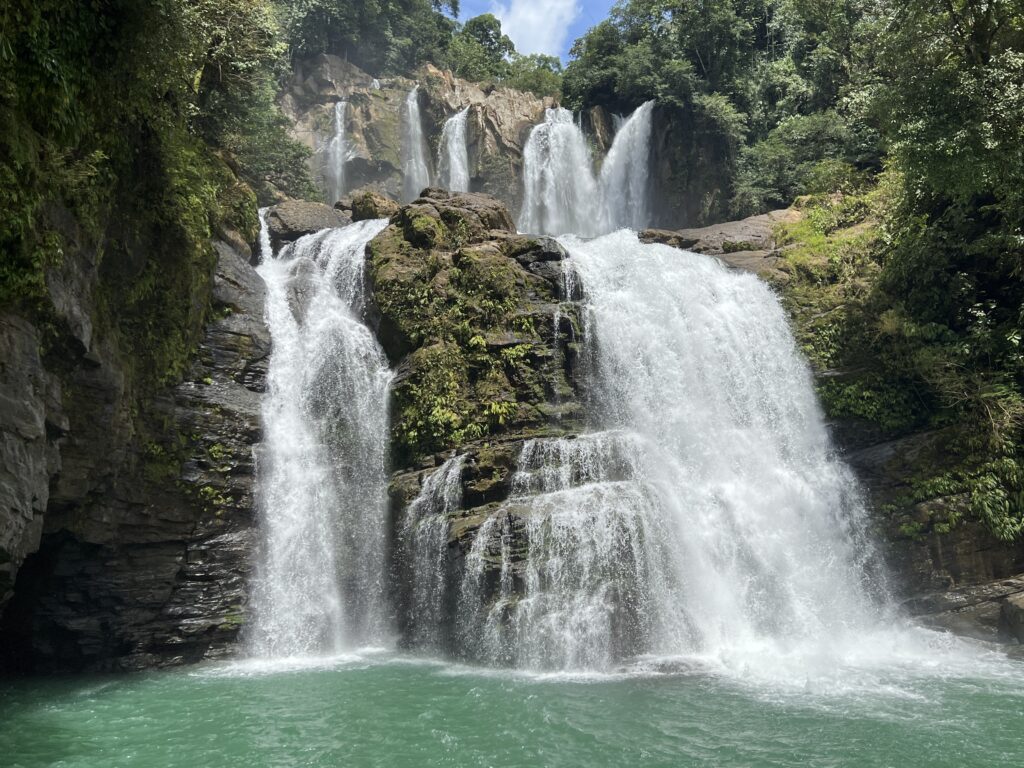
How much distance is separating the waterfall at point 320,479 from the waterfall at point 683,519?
10.1 ft

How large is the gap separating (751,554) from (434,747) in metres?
7.77

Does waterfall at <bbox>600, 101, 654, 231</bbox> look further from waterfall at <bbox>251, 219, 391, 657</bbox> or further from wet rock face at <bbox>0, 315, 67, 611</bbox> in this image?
wet rock face at <bbox>0, 315, 67, 611</bbox>

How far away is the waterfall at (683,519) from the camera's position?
12.0 m

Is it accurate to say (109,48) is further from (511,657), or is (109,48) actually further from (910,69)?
(910,69)

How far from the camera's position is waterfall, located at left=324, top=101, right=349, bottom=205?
39625 millimetres

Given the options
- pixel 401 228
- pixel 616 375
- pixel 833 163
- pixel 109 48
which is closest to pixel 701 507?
pixel 616 375

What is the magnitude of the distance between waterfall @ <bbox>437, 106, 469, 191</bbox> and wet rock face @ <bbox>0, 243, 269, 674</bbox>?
24903 mm

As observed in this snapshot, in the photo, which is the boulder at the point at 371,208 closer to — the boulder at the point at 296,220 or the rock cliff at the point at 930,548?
the boulder at the point at 296,220

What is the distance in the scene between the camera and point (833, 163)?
24250 millimetres

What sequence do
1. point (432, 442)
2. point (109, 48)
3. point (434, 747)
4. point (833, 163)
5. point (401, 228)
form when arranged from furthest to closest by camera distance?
point (833, 163), point (401, 228), point (432, 442), point (109, 48), point (434, 747)

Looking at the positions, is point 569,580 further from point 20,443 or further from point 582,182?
point 582,182

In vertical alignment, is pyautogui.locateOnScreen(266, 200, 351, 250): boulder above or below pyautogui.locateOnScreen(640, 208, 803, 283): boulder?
above

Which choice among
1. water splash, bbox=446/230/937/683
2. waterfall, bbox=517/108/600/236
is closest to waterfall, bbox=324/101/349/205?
waterfall, bbox=517/108/600/236

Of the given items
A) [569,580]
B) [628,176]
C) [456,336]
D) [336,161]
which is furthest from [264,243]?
[336,161]
